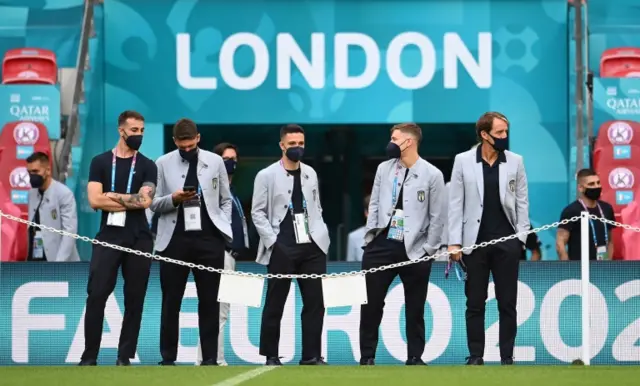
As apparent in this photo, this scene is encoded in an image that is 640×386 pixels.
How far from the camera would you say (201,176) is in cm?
1225

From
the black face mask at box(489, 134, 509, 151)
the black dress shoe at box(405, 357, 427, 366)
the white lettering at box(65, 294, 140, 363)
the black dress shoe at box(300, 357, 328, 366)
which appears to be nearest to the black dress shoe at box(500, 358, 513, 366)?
the black dress shoe at box(405, 357, 427, 366)

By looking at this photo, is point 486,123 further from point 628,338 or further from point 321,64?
point 321,64

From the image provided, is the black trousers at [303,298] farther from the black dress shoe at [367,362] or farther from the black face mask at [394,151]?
the black face mask at [394,151]

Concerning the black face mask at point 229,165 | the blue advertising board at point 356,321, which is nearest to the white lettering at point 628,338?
the blue advertising board at point 356,321

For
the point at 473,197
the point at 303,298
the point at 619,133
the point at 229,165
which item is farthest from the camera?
the point at 619,133

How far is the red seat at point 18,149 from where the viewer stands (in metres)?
18.1

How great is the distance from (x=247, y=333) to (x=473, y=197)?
2.60 m

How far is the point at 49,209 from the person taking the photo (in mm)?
15180

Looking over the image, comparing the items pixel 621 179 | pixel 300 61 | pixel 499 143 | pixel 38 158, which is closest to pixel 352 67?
pixel 300 61

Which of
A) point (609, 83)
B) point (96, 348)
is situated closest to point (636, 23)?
point (609, 83)

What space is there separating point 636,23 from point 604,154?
2.81 m

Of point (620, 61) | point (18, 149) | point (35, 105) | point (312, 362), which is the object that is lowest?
point (312, 362)

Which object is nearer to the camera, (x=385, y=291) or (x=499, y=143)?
(x=499, y=143)

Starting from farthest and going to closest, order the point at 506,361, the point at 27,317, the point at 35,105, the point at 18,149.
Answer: the point at 35,105
the point at 18,149
the point at 27,317
the point at 506,361
